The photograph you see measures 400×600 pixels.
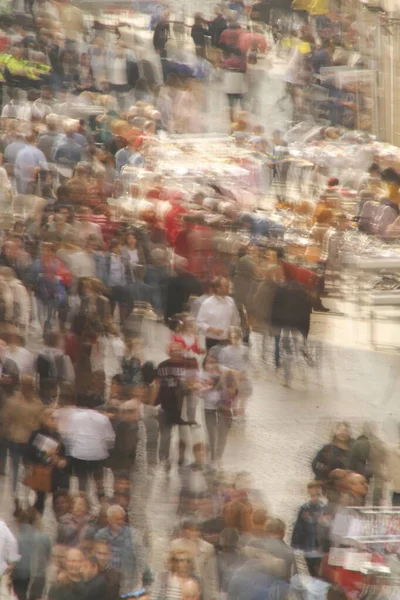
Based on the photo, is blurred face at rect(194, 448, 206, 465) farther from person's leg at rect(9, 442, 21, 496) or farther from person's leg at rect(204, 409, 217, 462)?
person's leg at rect(9, 442, 21, 496)

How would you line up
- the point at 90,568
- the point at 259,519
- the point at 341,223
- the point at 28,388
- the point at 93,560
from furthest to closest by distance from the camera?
1. the point at 341,223
2. the point at 28,388
3. the point at 259,519
4. the point at 93,560
5. the point at 90,568

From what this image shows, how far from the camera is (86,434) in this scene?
46.0ft

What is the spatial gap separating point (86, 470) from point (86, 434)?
1.29 ft

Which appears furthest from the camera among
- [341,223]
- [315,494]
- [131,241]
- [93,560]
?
[341,223]

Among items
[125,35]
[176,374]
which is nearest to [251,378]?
[176,374]

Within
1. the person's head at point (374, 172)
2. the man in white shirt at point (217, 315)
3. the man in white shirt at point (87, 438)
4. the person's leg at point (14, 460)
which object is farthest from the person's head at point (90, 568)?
the person's head at point (374, 172)

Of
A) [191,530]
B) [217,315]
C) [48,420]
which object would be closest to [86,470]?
Answer: [48,420]

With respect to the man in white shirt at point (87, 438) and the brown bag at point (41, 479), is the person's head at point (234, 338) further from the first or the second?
the brown bag at point (41, 479)

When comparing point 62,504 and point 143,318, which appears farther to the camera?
point 143,318

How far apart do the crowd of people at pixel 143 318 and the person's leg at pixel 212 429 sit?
0.02m

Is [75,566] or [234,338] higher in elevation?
[234,338]

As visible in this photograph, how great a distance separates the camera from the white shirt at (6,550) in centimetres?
1210

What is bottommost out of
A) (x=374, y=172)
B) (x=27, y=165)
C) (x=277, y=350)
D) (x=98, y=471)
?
(x=277, y=350)

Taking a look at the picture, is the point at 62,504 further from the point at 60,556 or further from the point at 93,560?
the point at 93,560
